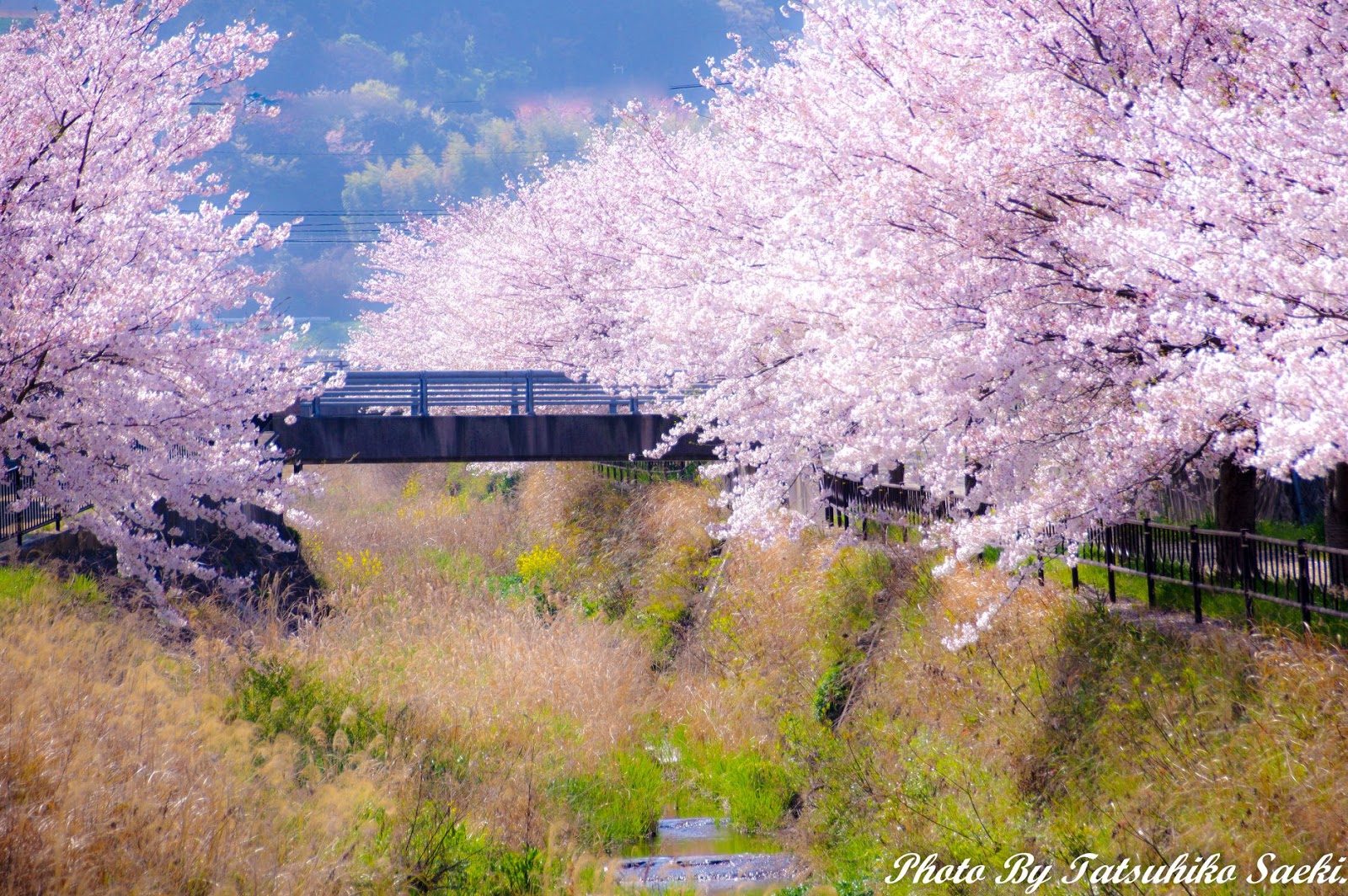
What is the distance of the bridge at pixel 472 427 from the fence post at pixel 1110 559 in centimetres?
1000

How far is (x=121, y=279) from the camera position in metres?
10.3

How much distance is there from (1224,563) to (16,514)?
1284 cm

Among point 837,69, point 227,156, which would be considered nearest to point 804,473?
point 837,69

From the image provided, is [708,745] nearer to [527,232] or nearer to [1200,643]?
[1200,643]

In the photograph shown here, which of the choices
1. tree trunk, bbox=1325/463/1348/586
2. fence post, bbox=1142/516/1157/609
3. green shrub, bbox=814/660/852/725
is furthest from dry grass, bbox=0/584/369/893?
tree trunk, bbox=1325/463/1348/586

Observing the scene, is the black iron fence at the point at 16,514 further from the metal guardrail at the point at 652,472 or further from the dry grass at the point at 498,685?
the metal guardrail at the point at 652,472

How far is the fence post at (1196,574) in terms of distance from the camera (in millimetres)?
9172

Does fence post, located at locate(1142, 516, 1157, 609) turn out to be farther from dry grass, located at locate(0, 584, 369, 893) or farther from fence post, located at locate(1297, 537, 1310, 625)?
dry grass, located at locate(0, 584, 369, 893)

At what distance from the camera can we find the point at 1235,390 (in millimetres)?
5910

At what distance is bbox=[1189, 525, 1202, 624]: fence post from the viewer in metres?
9.17

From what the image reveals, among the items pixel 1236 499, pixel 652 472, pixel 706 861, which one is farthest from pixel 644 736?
pixel 652 472

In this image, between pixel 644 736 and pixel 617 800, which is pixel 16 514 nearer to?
pixel 617 800

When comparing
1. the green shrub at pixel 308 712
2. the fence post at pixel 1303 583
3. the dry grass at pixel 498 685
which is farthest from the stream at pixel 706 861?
the fence post at pixel 1303 583

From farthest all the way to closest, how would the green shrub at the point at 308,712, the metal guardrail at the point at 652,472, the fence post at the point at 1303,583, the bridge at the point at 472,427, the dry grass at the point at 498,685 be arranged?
the metal guardrail at the point at 652,472 → the bridge at the point at 472,427 → the dry grass at the point at 498,685 → the green shrub at the point at 308,712 → the fence post at the point at 1303,583
